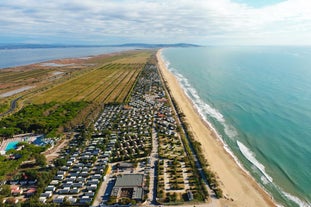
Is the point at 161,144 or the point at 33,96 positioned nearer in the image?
the point at 161,144

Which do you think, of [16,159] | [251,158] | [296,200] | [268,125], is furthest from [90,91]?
[296,200]

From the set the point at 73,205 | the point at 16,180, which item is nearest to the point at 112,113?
the point at 16,180

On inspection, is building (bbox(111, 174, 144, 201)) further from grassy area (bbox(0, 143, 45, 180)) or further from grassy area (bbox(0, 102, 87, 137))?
grassy area (bbox(0, 102, 87, 137))

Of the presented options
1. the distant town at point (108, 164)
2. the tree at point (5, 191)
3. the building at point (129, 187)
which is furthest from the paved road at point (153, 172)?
the tree at point (5, 191)

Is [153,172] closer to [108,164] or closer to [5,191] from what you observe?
[108,164]

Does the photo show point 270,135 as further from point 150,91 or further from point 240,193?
point 150,91

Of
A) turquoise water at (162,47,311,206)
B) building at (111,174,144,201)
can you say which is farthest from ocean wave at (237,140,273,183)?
building at (111,174,144,201)
